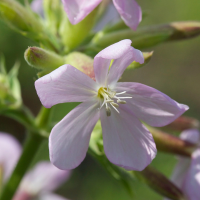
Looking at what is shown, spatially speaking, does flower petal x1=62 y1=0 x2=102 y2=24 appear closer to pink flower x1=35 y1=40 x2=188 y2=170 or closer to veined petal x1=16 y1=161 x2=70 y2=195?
pink flower x1=35 y1=40 x2=188 y2=170

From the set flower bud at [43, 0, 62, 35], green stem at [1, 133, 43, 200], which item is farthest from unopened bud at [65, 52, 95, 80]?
green stem at [1, 133, 43, 200]

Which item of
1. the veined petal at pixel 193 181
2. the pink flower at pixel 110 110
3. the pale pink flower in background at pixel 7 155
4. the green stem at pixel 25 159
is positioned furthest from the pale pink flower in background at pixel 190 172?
the pale pink flower in background at pixel 7 155

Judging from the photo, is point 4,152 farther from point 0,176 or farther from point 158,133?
point 158,133

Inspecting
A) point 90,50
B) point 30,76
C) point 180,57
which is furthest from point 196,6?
point 90,50

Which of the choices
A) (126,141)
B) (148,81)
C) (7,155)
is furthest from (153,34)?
(148,81)

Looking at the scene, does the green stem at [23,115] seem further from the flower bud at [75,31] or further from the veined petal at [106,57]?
the veined petal at [106,57]

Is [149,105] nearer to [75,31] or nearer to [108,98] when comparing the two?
[108,98]
